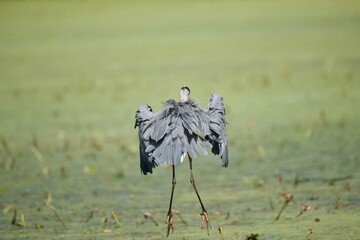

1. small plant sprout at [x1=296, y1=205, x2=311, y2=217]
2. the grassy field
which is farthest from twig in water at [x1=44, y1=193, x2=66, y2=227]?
small plant sprout at [x1=296, y1=205, x2=311, y2=217]

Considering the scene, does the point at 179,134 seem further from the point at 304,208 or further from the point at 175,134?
the point at 304,208

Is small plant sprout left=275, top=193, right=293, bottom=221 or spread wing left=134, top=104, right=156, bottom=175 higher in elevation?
spread wing left=134, top=104, right=156, bottom=175

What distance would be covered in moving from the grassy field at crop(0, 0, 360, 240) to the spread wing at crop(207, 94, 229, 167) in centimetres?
24

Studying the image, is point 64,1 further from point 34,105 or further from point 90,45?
point 34,105

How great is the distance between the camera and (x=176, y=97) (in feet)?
22.9

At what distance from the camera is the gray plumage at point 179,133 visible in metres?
3.65

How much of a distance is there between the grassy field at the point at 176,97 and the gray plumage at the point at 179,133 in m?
0.33

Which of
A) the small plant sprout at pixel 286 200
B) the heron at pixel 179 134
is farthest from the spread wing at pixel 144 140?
the small plant sprout at pixel 286 200

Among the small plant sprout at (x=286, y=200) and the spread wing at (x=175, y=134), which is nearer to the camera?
the spread wing at (x=175, y=134)

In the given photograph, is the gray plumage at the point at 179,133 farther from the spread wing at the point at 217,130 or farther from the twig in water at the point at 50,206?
the twig in water at the point at 50,206

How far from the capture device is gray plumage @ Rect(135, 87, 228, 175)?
3650 mm

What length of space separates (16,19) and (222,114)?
8.18 meters

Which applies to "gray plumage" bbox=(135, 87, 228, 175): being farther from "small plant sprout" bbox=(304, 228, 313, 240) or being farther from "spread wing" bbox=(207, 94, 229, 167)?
"small plant sprout" bbox=(304, 228, 313, 240)

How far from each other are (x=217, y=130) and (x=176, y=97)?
323 centimetres
